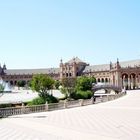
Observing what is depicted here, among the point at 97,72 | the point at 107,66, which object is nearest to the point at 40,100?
the point at 107,66

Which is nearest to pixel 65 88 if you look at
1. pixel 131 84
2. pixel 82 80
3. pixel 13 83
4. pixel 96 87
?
pixel 82 80

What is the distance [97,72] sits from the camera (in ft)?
492

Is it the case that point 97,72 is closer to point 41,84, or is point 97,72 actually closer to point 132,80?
point 132,80

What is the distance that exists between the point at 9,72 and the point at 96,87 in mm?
107901

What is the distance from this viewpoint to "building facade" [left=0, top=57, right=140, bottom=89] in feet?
412

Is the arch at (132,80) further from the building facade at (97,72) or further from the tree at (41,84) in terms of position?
the tree at (41,84)

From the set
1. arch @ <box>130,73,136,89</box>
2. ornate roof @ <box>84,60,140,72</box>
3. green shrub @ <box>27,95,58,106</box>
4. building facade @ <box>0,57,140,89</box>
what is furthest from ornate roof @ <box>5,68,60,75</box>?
green shrub @ <box>27,95,58,106</box>

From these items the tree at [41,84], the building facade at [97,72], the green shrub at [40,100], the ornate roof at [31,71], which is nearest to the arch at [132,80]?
the building facade at [97,72]

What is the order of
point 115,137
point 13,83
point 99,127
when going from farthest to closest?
point 13,83 < point 99,127 < point 115,137

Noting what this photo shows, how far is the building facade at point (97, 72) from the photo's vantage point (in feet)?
412

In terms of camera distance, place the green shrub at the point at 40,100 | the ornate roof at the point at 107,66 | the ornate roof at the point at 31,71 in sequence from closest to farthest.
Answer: the green shrub at the point at 40,100 < the ornate roof at the point at 107,66 < the ornate roof at the point at 31,71

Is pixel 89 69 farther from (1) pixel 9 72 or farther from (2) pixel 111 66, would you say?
(1) pixel 9 72

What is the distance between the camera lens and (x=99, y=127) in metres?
20.8

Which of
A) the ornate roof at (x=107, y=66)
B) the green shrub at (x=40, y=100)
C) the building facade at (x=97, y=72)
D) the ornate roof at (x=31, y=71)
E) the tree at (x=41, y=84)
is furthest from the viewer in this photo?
the ornate roof at (x=31, y=71)
